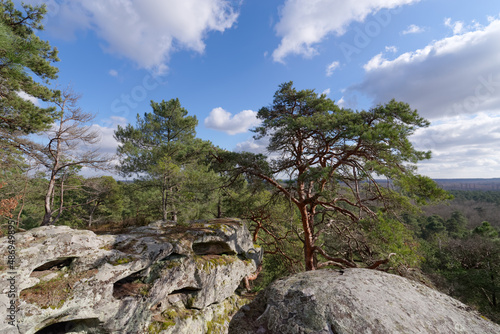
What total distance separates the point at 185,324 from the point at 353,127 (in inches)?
316

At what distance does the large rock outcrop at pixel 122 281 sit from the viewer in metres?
4.37

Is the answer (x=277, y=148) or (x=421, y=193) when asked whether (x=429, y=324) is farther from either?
(x=277, y=148)

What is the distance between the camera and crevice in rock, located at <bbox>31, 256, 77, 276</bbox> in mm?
4949

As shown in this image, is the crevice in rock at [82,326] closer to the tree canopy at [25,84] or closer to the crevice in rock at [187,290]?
the crevice in rock at [187,290]

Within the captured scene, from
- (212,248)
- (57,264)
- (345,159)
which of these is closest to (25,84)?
(57,264)

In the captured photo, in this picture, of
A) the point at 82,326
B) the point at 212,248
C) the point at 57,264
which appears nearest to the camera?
the point at 82,326

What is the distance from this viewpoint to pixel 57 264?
17.0 ft

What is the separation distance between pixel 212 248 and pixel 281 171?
178 inches

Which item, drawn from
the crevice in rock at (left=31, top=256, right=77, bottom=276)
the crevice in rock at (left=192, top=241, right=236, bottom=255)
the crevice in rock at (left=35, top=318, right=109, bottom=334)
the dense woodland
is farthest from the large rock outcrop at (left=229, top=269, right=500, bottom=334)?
the crevice in rock at (left=31, top=256, right=77, bottom=276)

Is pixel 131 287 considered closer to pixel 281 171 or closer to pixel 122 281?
pixel 122 281

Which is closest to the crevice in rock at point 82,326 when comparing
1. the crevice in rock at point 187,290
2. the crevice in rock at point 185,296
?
the crevice in rock at point 185,296

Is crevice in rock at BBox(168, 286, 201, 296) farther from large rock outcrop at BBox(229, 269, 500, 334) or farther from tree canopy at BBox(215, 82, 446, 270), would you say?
tree canopy at BBox(215, 82, 446, 270)

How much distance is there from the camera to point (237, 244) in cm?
903

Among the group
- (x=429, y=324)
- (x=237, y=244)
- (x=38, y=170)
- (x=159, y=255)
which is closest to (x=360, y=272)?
(x=429, y=324)
